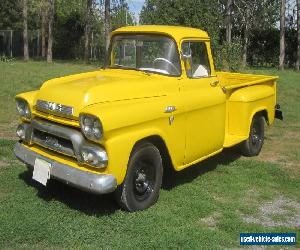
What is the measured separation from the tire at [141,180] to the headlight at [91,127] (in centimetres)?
52

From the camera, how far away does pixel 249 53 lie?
28.9m

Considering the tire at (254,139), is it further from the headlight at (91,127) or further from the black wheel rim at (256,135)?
the headlight at (91,127)

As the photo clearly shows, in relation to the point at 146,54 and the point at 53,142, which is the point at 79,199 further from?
the point at 146,54

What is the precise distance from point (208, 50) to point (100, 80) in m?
1.76

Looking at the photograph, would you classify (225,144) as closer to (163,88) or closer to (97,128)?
(163,88)

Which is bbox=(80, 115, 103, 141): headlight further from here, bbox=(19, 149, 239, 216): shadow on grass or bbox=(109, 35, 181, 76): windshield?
bbox=(109, 35, 181, 76): windshield

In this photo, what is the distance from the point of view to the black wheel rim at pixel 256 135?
752cm

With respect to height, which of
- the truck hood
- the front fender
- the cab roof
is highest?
the cab roof

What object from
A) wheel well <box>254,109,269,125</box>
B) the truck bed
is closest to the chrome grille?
the truck bed

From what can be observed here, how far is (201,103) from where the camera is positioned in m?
5.70

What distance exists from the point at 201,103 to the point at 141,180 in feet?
4.33

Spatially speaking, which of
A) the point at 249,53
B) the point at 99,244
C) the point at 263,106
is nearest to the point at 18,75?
the point at 263,106

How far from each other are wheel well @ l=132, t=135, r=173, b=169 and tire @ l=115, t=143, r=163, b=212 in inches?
2.2

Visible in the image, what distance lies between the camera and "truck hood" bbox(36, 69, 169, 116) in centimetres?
469
